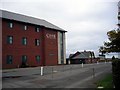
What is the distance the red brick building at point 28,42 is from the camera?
50.8 metres

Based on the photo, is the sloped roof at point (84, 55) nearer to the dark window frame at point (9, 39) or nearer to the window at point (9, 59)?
the dark window frame at point (9, 39)

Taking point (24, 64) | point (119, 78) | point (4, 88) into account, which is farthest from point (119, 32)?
point (24, 64)

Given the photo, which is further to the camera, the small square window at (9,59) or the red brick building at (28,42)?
the red brick building at (28,42)

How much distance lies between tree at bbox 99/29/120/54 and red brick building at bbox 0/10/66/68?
90.3 ft

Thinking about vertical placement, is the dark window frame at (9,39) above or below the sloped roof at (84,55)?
above

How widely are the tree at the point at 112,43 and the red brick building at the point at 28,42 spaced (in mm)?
27509

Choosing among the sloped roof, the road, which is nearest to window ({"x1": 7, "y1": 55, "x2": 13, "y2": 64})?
the road

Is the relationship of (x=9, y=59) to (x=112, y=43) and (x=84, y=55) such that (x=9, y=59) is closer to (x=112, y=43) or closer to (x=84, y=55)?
(x=112, y=43)

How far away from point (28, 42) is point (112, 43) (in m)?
34.7

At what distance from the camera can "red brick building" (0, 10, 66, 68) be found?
50.8 m

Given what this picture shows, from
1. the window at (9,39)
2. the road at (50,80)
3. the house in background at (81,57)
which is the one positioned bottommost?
the road at (50,80)

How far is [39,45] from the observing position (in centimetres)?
6103

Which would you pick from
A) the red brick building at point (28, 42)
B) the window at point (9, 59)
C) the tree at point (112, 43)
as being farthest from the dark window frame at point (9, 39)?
the tree at point (112, 43)

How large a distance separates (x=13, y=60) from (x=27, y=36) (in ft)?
23.5
